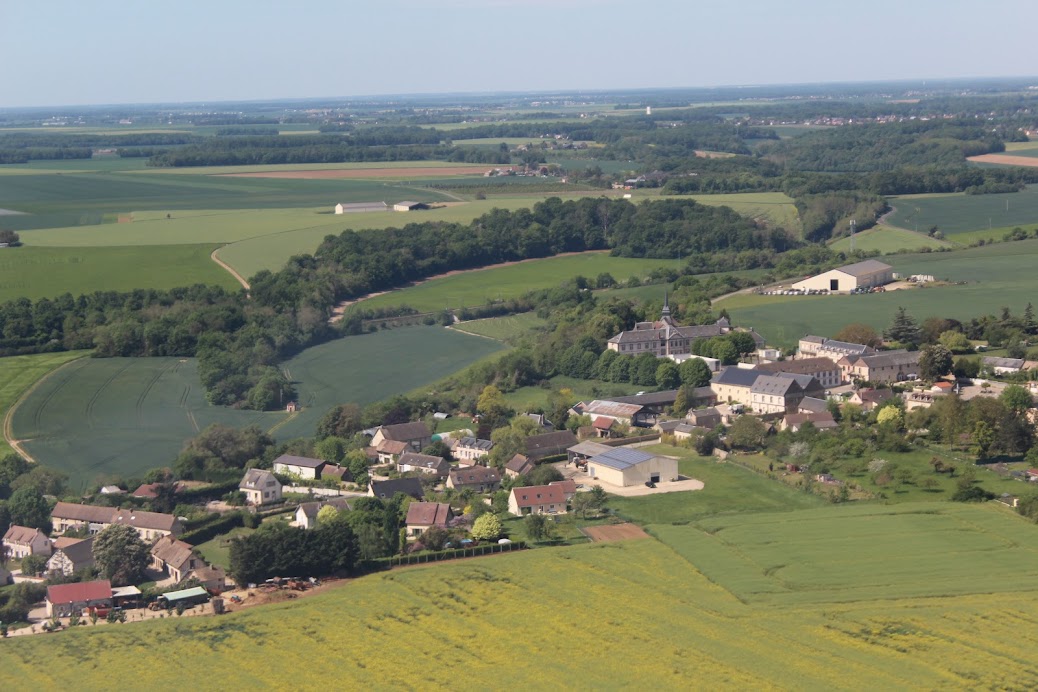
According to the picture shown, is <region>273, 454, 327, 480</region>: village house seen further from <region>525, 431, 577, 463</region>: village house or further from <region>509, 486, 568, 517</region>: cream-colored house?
<region>509, 486, 568, 517</region>: cream-colored house

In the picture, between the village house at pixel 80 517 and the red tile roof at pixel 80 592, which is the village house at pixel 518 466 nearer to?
the village house at pixel 80 517

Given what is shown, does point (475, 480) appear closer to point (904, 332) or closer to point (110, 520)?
point (110, 520)

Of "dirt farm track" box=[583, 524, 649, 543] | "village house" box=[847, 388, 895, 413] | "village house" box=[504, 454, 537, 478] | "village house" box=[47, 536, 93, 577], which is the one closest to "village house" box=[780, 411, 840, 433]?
"village house" box=[847, 388, 895, 413]

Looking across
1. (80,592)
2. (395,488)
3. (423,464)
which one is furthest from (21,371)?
(80,592)

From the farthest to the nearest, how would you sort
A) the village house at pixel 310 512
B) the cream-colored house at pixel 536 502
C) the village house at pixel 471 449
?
the village house at pixel 471 449 → the cream-colored house at pixel 536 502 → the village house at pixel 310 512

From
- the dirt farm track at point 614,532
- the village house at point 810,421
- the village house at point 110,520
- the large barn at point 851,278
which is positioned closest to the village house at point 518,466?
the dirt farm track at point 614,532

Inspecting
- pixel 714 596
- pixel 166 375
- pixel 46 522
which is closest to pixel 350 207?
pixel 166 375

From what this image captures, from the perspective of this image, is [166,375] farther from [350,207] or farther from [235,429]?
[350,207]
